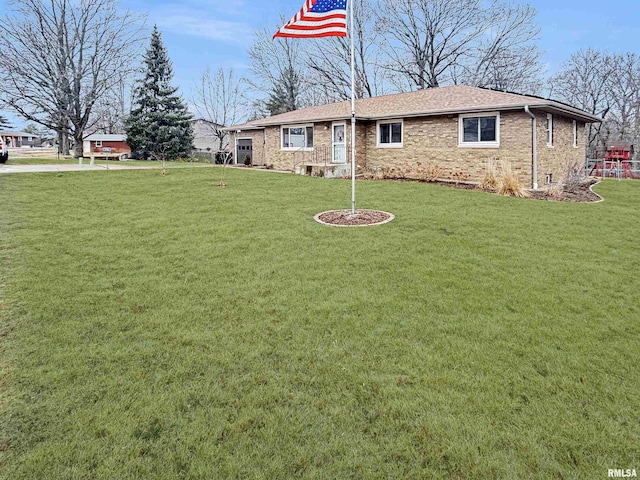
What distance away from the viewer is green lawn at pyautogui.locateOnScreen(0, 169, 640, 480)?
2377mm

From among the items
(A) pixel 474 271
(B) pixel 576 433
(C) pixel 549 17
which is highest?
(C) pixel 549 17

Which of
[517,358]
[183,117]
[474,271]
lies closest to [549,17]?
[183,117]

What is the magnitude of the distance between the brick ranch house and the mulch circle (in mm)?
8000

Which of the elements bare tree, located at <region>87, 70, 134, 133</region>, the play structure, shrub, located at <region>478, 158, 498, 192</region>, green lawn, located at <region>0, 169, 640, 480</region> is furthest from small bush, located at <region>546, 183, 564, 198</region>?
bare tree, located at <region>87, 70, 134, 133</region>

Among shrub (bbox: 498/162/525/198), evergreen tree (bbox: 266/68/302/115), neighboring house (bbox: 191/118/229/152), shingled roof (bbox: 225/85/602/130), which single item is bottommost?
shrub (bbox: 498/162/525/198)

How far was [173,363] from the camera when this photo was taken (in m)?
3.29

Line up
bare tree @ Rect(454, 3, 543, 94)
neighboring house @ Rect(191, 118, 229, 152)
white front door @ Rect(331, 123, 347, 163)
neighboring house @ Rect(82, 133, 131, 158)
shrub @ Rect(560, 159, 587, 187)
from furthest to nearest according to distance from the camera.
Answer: neighboring house @ Rect(191, 118, 229, 152) < neighboring house @ Rect(82, 133, 131, 158) < bare tree @ Rect(454, 3, 543, 94) < white front door @ Rect(331, 123, 347, 163) < shrub @ Rect(560, 159, 587, 187)

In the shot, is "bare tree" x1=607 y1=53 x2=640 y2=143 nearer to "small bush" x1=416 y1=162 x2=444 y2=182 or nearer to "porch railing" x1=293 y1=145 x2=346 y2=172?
"small bush" x1=416 y1=162 x2=444 y2=182

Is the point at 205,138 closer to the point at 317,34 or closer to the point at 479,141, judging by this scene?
the point at 479,141

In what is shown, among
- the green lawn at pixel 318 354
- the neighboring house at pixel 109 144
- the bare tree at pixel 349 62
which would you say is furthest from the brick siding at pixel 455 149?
the neighboring house at pixel 109 144

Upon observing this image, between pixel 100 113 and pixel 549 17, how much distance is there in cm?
3403

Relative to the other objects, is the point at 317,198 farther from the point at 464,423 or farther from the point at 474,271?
the point at 464,423

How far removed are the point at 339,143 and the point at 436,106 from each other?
4.67 metres

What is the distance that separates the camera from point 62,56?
2681 cm
